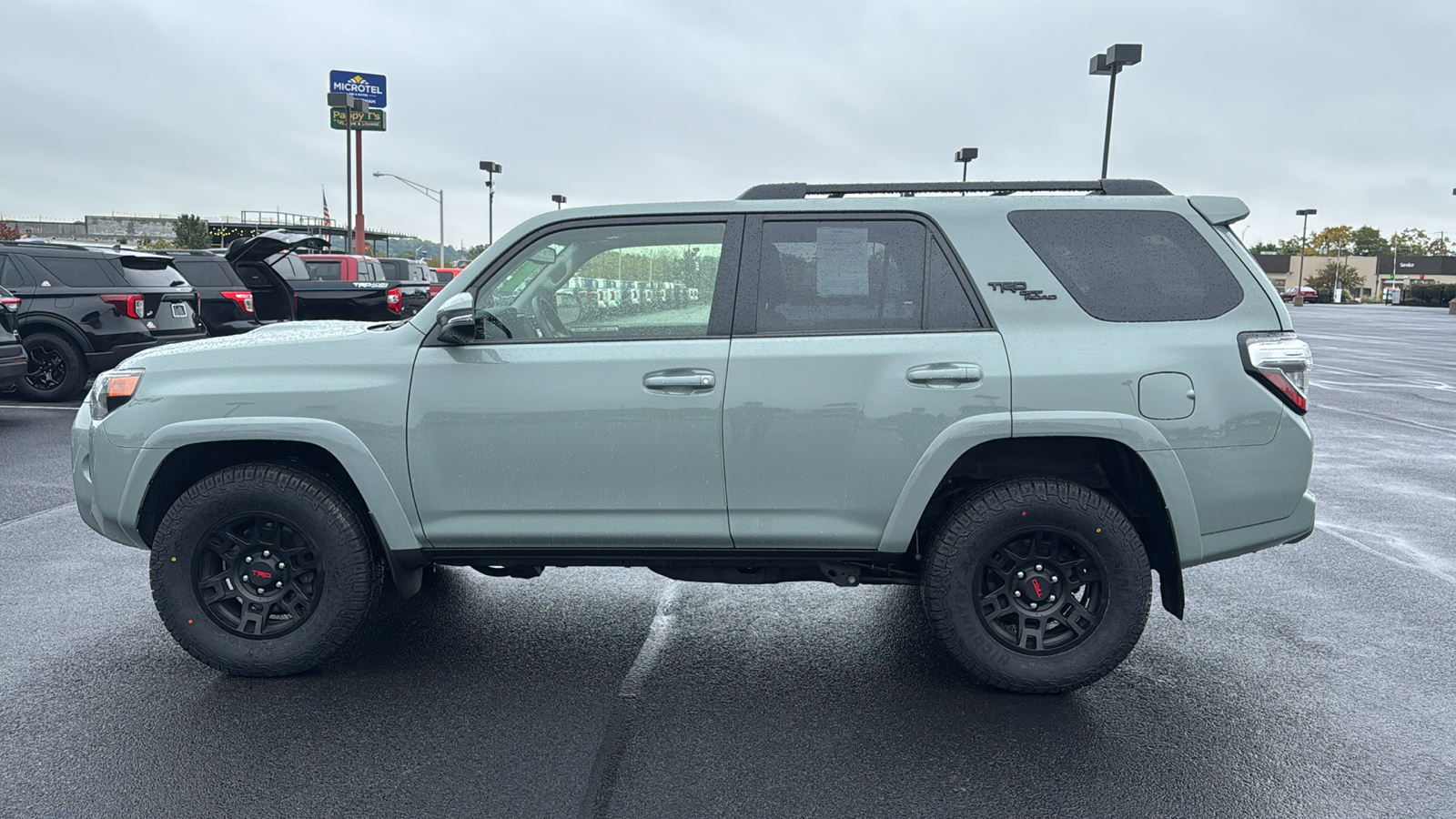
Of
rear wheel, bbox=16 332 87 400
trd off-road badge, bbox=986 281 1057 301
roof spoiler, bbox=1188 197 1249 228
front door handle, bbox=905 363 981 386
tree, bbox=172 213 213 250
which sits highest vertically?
tree, bbox=172 213 213 250

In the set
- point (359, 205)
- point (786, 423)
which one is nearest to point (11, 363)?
point (786, 423)

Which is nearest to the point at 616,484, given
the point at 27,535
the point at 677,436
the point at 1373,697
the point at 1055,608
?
the point at 677,436

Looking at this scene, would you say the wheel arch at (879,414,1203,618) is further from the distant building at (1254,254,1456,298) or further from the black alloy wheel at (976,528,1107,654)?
the distant building at (1254,254,1456,298)

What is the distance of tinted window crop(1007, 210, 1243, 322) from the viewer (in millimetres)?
3875

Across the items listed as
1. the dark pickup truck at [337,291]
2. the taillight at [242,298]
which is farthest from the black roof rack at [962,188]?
the dark pickup truck at [337,291]

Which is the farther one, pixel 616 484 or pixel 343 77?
pixel 343 77

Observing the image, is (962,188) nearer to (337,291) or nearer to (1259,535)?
(1259,535)

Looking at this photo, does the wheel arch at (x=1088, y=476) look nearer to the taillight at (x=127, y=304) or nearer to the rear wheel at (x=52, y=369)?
the taillight at (x=127, y=304)

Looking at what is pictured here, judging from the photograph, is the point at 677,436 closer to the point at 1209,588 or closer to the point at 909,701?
the point at 909,701

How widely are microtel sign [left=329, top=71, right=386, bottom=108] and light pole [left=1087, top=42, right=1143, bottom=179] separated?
60631 mm

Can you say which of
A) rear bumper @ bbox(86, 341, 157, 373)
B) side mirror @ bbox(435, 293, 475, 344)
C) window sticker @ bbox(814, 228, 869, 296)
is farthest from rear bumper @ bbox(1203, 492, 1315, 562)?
rear bumper @ bbox(86, 341, 157, 373)

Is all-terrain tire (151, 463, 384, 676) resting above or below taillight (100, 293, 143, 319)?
below

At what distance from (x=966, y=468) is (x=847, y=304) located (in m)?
0.77

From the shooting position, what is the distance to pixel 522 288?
4.07 m
